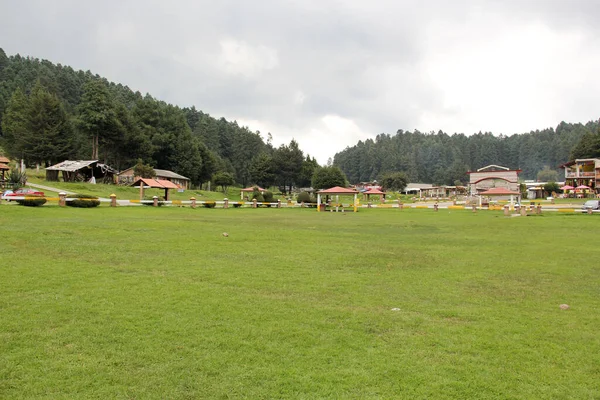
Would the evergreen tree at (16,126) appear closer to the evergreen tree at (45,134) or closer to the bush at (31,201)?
the evergreen tree at (45,134)

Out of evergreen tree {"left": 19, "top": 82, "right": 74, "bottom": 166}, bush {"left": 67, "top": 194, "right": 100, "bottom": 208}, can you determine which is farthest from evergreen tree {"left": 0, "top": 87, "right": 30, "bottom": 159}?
bush {"left": 67, "top": 194, "right": 100, "bottom": 208}

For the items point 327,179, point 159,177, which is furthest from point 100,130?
point 327,179

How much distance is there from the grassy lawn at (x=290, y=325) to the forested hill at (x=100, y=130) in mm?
61290

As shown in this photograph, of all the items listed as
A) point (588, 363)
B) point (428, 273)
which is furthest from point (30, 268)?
point (588, 363)

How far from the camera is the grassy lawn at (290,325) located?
3.96 m

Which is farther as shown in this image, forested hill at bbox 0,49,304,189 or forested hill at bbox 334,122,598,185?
forested hill at bbox 334,122,598,185

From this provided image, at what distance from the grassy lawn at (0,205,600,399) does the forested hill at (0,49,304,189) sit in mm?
61290

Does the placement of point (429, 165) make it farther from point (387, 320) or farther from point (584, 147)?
point (387, 320)

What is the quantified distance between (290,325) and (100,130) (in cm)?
6826

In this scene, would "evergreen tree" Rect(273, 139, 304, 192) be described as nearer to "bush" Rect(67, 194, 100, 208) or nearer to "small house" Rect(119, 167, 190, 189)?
"small house" Rect(119, 167, 190, 189)

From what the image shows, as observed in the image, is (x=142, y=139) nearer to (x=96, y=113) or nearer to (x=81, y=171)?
(x=96, y=113)

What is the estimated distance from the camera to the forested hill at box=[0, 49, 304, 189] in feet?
207

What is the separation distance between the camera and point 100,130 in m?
64.7

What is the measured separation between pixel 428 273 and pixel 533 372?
5.12 meters
